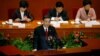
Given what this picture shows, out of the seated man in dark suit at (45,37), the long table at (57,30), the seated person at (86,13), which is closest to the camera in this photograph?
the seated man in dark suit at (45,37)

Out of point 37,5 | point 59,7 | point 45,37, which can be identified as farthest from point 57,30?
point 37,5

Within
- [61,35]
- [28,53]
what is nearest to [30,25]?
[61,35]

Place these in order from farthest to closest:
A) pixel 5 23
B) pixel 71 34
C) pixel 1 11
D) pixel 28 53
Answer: pixel 1 11
pixel 5 23
pixel 71 34
pixel 28 53

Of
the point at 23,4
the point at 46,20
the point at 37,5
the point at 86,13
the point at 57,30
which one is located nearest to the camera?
the point at 46,20

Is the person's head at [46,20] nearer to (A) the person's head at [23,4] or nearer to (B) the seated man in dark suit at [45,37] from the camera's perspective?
(B) the seated man in dark suit at [45,37]

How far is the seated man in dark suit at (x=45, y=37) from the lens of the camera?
5711 mm

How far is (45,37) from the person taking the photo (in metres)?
5.90

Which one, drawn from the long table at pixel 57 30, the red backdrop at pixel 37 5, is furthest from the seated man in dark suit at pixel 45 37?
the red backdrop at pixel 37 5

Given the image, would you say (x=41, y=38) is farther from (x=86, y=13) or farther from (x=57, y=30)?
(x=86, y=13)

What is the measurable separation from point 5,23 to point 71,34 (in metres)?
1.68

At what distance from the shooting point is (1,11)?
9000mm

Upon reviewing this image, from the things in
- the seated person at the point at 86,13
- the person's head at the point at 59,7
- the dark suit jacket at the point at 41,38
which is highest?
the person's head at the point at 59,7

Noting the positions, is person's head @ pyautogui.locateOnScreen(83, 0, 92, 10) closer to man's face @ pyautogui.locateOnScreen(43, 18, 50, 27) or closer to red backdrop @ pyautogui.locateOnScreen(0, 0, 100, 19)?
red backdrop @ pyautogui.locateOnScreen(0, 0, 100, 19)

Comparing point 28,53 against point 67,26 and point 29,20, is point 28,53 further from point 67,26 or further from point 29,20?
point 29,20
